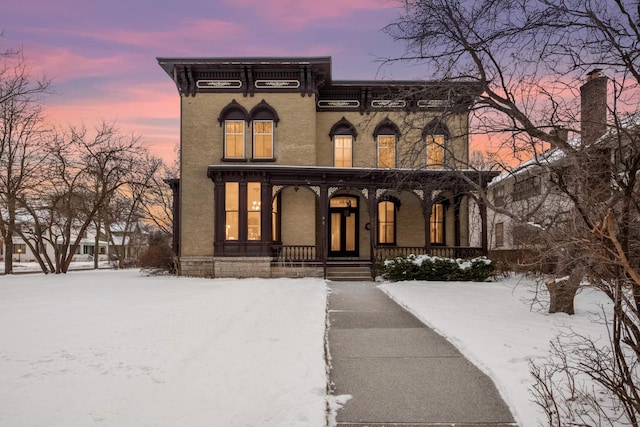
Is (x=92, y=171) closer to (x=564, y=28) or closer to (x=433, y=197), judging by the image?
(x=433, y=197)

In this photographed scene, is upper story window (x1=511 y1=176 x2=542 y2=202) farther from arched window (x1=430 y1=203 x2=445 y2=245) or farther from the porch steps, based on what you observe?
the porch steps

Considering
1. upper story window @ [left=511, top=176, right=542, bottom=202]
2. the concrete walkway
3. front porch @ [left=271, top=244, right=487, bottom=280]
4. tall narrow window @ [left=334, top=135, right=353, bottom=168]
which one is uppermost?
tall narrow window @ [left=334, top=135, right=353, bottom=168]

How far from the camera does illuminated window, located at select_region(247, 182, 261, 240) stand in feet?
63.4

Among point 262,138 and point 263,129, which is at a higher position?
point 263,129

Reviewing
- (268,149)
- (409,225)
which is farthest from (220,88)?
(409,225)

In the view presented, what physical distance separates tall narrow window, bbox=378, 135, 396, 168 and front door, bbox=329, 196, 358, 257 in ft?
7.61

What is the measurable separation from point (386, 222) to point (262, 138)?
7133mm

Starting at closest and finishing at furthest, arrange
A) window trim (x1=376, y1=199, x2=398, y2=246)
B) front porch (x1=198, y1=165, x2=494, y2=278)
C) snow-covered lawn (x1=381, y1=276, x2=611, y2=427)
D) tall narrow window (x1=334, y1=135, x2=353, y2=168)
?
snow-covered lawn (x1=381, y1=276, x2=611, y2=427), front porch (x1=198, y1=165, x2=494, y2=278), tall narrow window (x1=334, y1=135, x2=353, y2=168), window trim (x1=376, y1=199, x2=398, y2=246)

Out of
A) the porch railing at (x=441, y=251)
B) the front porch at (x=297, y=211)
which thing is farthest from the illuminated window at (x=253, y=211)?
the porch railing at (x=441, y=251)

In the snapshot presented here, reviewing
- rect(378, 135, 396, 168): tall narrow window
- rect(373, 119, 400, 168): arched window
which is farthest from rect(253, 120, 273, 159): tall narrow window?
rect(378, 135, 396, 168): tall narrow window

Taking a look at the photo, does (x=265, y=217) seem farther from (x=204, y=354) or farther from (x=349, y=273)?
(x=204, y=354)

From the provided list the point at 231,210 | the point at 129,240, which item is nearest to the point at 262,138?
the point at 231,210

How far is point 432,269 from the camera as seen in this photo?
16984 mm

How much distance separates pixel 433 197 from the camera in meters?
19.6
